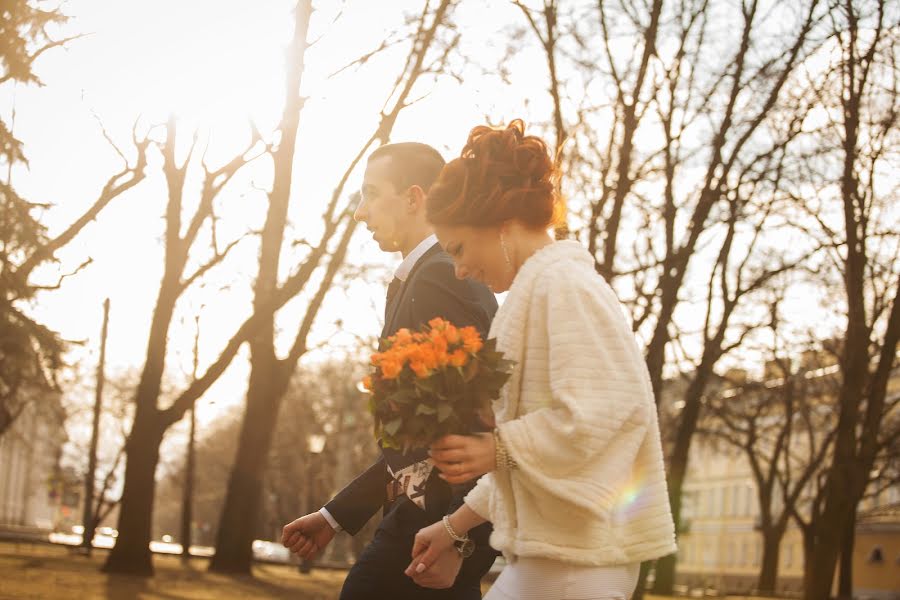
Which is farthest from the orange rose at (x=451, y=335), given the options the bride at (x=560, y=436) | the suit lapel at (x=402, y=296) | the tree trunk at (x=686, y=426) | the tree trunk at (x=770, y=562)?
the tree trunk at (x=770, y=562)

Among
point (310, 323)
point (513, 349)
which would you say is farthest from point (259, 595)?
point (513, 349)

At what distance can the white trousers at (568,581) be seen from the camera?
3.29 meters

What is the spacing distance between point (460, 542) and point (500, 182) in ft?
3.02

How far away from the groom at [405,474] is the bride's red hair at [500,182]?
785 mm

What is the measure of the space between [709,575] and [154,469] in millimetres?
88090

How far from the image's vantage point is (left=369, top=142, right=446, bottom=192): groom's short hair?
4988mm

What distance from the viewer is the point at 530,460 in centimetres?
331

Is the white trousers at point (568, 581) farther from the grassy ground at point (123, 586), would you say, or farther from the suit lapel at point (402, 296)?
the grassy ground at point (123, 586)

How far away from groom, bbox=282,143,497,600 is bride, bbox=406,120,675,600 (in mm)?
443

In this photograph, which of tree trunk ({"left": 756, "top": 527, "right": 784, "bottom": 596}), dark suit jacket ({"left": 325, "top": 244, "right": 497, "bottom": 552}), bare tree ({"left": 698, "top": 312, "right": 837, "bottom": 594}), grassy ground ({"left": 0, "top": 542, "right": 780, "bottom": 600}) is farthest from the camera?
tree trunk ({"left": 756, "top": 527, "right": 784, "bottom": 596})

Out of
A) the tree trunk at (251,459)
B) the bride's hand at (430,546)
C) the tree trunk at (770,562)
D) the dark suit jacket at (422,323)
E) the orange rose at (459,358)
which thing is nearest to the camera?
the orange rose at (459,358)

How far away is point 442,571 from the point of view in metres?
3.71

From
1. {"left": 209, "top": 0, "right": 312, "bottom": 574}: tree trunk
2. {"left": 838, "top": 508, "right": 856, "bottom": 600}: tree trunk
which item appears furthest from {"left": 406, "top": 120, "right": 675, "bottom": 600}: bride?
{"left": 838, "top": 508, "right": 856, "bottom": 600}: tree trunk

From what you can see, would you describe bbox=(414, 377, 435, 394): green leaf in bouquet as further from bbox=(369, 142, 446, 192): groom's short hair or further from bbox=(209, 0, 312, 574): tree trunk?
bbox=(209, 0, 312, 574): tree trunk
